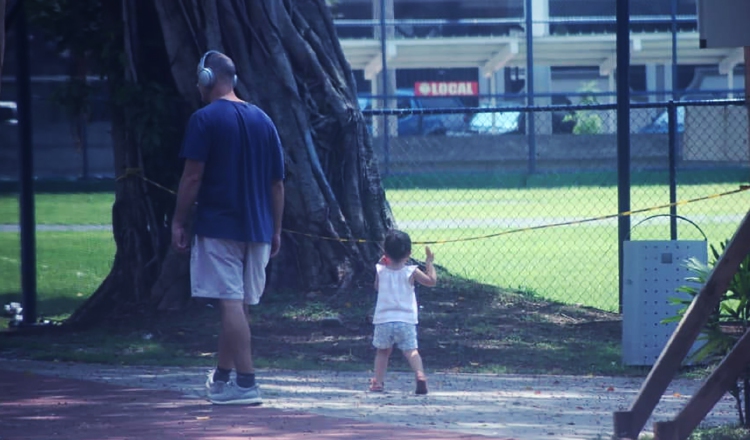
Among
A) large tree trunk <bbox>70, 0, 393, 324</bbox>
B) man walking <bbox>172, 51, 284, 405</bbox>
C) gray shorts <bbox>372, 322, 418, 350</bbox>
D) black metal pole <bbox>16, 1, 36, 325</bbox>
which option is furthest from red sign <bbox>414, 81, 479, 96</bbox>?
man walking <bbox>172, 51, 284, 405</bbox>

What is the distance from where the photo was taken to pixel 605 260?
1438 cm

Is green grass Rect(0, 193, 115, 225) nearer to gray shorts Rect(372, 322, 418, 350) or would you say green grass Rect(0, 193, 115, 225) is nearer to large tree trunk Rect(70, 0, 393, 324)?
large tree trunk Rect(70, 0, 393, 324)

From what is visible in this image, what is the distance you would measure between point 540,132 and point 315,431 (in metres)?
24.1

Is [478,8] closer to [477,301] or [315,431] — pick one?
[477,301]

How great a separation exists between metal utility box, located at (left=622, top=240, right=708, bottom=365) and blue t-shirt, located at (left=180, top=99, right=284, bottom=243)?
2.77 meters

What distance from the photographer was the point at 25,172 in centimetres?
970

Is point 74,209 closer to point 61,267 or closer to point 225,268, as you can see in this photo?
point 61,267

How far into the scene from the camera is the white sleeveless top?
7.15 meters

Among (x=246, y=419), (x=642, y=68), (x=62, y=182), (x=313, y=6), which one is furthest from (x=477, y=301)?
(x=642, y=68)

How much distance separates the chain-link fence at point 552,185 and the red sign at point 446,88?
2379mm

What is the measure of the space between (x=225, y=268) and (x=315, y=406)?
0.94 meters

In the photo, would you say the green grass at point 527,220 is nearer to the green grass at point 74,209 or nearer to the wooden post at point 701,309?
the green grass at point 74,209

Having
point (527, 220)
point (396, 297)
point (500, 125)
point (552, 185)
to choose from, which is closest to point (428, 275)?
point (396, 297)

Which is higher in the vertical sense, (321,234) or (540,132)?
(540,132)
